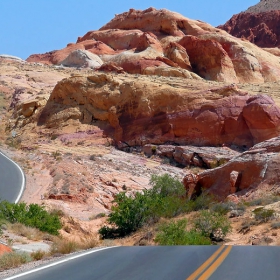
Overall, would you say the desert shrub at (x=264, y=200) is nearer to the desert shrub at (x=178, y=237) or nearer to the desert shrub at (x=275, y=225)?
the desert shrub at (x=275, y=225)

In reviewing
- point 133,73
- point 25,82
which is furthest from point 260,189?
point 25,82

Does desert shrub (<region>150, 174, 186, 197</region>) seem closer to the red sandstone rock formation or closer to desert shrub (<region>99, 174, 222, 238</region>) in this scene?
the red sandstone rock formation

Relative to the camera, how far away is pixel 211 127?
38.1 m

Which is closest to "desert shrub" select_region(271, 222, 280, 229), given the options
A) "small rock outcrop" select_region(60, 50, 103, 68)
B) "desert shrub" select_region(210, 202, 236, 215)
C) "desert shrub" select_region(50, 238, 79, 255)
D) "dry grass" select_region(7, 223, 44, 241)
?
"desert shrub" select_region(210, 202, 236, 215)

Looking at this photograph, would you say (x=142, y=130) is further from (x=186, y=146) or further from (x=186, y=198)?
(x=186, y=198)

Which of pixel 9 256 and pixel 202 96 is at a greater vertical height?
pixel 202 96

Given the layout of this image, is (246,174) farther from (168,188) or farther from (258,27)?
(258,27)

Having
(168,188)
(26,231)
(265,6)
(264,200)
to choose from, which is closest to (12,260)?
(26,231)

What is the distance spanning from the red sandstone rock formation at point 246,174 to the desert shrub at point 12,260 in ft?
43.7

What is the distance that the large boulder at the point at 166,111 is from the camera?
3759cm

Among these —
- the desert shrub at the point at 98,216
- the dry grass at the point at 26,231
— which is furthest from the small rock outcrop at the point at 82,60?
the dry grass at the point at 26,231

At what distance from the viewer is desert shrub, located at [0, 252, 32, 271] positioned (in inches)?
406

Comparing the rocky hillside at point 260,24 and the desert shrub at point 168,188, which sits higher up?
the rocky hillside at point 260,24

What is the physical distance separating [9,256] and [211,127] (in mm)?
28623
